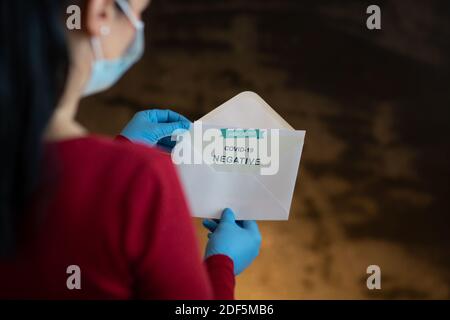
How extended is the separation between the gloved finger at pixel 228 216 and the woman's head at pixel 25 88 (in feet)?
1.09

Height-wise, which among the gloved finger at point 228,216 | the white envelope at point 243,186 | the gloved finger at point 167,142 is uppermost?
the gloved finger at point 167,142

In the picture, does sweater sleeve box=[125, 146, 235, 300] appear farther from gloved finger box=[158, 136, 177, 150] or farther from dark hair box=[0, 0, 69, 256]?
gloved finger box=[158, 136, 177, 150]

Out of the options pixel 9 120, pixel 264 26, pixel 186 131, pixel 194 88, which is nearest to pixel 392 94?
pixel 264 26

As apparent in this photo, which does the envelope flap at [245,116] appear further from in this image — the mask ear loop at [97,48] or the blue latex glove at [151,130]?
the mask ear loop at [97,48]

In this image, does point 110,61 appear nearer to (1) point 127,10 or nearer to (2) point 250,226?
(1) point 127,10

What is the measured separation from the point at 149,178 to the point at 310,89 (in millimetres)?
691

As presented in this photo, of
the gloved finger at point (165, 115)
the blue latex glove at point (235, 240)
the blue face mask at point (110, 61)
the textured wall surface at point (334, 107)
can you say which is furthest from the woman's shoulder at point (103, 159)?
the textured wall surface at point (334, 107)

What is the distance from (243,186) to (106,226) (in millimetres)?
331

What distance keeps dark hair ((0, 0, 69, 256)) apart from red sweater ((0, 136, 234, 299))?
2 cm

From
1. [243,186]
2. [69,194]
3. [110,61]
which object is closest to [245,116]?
[243,186]

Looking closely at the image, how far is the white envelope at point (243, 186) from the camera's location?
0.74 m

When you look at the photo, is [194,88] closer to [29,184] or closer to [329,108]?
[329,108]

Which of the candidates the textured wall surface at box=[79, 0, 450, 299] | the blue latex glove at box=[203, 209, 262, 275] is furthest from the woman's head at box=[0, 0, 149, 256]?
the textured wall surface at box=[79, 0, 450, 299]

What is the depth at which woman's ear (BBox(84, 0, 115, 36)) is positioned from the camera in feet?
1.53
